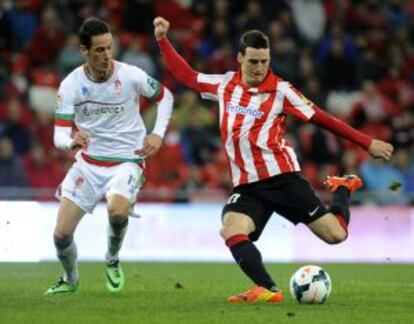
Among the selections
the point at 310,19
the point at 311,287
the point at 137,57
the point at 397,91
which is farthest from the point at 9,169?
the point at 311,287

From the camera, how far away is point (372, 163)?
1850 centimetres

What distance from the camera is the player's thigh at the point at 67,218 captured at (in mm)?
10594

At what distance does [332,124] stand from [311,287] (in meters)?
1.27

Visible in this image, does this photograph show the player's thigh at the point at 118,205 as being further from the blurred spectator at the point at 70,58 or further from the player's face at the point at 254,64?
the blurred spectator at the point at 70,58

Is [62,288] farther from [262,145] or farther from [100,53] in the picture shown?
[262,145]

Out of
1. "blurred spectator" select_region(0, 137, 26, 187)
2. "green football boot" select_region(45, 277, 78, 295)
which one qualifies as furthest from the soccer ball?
"blurred spectator" select_region(0, 137, 26, 187)

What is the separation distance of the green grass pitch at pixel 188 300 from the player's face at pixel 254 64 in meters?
1.76

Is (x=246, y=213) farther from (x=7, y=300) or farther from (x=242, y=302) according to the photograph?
(x=7, y=300)

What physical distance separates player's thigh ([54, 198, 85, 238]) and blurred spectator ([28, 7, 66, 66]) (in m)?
9.10

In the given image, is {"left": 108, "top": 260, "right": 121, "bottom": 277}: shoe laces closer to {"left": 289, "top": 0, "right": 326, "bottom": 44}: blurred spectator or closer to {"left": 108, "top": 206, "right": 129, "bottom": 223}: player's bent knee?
{"left": 108, "top": 206, "right": 129, "bottom": 223}: player's bent knee

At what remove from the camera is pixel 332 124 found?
10156mm

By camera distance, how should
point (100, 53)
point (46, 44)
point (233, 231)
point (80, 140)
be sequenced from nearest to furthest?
1. point (80, 140)
2. point (233, 231)
3. point (100, 53)
4. point (46, 44)

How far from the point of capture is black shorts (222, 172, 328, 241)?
10.3m

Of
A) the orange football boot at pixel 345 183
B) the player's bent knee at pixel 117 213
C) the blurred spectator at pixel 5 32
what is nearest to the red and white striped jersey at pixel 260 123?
the orange football boot at pixel 345 183
